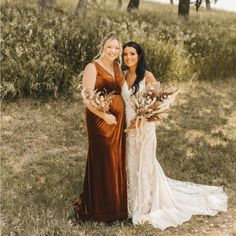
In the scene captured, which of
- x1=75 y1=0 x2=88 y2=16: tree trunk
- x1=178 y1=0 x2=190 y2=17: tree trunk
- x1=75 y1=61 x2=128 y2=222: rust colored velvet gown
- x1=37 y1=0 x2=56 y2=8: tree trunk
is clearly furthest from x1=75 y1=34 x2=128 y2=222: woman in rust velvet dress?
x1=178 y1=0 x2=190 y2=17: tree trunk

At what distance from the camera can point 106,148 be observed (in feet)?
19.8

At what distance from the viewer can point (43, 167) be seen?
8242mm

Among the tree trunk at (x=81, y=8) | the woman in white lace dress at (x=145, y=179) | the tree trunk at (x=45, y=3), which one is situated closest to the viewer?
the woman in white lace dress at (x=145, y=179)

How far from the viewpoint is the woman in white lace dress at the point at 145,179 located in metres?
6.12

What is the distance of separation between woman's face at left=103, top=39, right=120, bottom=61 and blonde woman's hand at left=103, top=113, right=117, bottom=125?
0.65m

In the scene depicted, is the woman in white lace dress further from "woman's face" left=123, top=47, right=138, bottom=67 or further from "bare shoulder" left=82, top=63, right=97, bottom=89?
"bare shoulder" left=82, top=63, right=97, bottom=89

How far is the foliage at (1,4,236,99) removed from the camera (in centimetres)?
1030

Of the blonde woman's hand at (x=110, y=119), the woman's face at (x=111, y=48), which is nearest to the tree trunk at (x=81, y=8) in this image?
the woman's face at (x=111, y=48)

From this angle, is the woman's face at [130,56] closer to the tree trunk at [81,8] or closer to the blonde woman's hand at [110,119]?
the blonde woman's hand at [110,119]

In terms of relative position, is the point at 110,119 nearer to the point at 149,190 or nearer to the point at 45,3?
the point at 149,190

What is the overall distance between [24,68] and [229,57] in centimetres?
583

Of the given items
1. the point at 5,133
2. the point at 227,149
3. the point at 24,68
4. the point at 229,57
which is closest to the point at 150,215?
the point at 227,149

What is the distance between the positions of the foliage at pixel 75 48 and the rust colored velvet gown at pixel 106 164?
4273 millimetres

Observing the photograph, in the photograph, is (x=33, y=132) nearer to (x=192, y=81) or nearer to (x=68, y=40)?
(x=68, y=40)
